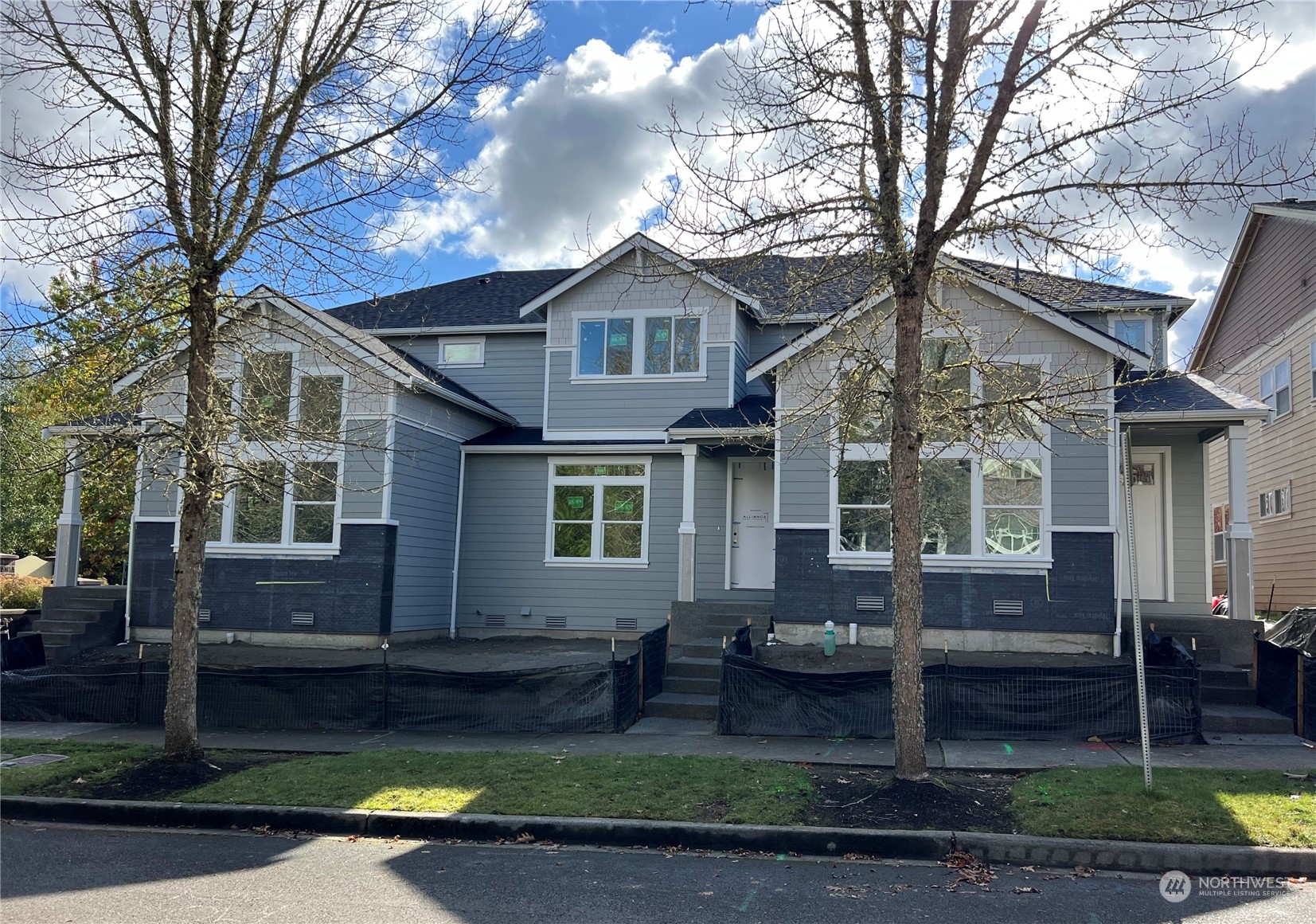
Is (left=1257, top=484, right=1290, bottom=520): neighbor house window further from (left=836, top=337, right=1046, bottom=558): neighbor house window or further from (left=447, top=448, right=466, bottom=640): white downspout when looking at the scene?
(left=447, top=448, right=466, bottom=640): white downspout

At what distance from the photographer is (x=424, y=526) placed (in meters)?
17.5

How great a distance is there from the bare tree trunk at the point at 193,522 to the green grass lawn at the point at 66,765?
0.63 metres

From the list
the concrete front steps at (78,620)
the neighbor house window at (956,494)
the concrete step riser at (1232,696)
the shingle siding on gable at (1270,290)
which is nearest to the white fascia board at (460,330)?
the concrete front steps at (78,620)

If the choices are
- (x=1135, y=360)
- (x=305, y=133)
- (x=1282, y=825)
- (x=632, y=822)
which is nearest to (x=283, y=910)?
(x=632, y=822)

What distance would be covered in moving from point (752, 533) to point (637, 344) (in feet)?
13.7

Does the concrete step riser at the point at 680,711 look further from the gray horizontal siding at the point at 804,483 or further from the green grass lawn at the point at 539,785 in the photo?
the gray horizontal siding at the point at 804,483

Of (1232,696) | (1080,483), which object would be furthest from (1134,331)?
(1232,696)

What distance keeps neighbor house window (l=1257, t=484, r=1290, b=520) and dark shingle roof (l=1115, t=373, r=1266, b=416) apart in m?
6.18

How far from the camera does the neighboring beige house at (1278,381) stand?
17531mm

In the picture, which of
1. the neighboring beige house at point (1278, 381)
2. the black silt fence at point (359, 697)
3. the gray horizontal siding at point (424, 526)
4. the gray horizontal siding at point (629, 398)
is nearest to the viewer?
the black silt fence at point (359, 697)

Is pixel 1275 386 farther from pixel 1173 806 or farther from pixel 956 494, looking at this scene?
pixel 1173 806

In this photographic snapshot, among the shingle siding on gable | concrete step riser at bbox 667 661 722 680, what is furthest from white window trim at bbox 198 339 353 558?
the shingle siding on gable

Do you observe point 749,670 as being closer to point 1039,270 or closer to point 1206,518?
point 1039,270

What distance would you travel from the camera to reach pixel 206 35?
947 cm
